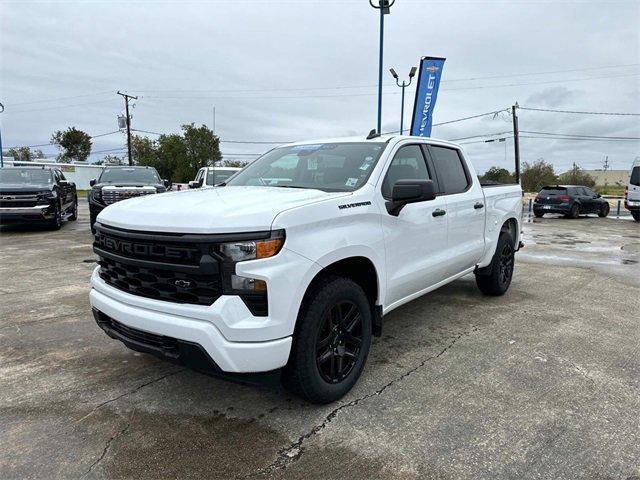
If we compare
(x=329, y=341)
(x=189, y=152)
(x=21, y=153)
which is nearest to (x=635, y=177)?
(x=329, y=341)

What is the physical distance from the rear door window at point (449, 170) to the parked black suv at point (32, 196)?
10660 mm

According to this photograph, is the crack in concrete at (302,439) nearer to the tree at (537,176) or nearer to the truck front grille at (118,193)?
the truck front grille at (118,193)

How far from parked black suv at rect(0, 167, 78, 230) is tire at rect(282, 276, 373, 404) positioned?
36.5ft

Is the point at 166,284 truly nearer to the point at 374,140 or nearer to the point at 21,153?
the point at 374,140

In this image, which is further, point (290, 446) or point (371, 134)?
point (371, 134)

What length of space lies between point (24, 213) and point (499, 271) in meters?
11.1

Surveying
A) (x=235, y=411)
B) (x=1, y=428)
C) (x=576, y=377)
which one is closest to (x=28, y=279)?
(x=1, y=428)

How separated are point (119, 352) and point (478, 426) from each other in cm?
293

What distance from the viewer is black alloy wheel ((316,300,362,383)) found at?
119 inches

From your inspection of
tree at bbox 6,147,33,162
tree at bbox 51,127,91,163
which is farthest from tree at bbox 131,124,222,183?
tree at bbox 6,147,33,162

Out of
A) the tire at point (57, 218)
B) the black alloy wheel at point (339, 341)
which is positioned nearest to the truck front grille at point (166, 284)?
the black alloy wheel at point (339, 341)

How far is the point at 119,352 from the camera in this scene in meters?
4.01

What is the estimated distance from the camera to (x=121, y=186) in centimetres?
1128

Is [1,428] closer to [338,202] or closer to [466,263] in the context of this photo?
[338,202]
